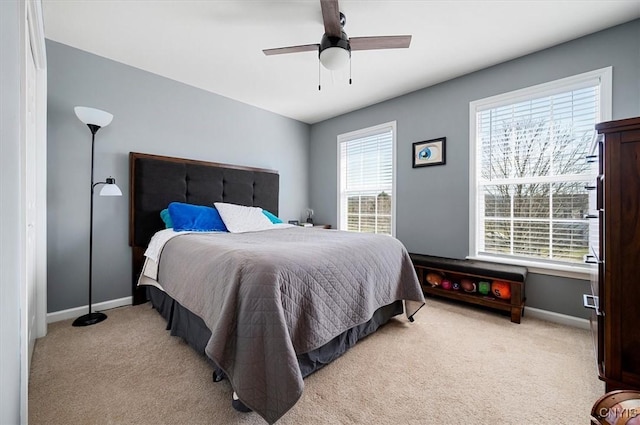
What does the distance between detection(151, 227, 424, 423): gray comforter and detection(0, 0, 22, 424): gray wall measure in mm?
642

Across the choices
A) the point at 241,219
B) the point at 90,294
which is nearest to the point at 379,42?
the point at 241,219

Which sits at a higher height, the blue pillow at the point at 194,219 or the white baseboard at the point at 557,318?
the blue pillow at the point at 194,219

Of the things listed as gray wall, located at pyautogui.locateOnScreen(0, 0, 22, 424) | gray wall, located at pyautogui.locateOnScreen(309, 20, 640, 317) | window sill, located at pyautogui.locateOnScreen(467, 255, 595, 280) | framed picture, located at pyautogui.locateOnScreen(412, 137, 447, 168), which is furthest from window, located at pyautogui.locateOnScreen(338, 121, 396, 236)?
gray wall, located at pyautogui.locateOnScreen(0, 0, 22, 424)

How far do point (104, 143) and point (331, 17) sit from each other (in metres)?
2.48

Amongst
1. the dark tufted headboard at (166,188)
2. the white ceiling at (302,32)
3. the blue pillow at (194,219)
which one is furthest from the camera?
the dark tufted headboard at (166,188)

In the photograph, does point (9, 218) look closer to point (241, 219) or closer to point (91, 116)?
point (91, 116)

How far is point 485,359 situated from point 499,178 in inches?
73.4

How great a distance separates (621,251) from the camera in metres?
1.20

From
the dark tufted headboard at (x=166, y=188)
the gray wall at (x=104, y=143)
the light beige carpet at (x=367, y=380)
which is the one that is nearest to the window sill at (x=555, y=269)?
the light beige carpet at (x=367, y=380)

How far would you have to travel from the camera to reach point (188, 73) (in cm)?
294

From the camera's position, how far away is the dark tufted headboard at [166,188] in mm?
2760

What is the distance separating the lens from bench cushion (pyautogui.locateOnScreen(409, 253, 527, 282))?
94.0 inches

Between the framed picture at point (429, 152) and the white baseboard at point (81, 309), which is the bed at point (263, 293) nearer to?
the white baseboard at point (81, 309)

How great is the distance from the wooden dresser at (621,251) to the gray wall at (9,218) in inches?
92.0
